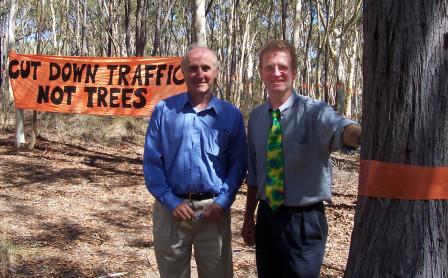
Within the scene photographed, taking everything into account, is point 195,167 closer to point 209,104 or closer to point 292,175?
point 209,104

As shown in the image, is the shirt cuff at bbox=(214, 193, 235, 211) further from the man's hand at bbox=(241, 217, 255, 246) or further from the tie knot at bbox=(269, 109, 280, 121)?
the tie knot at bbox=(269, 109, 280, 121)

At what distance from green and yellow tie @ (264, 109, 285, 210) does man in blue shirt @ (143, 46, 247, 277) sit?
1.15 ft

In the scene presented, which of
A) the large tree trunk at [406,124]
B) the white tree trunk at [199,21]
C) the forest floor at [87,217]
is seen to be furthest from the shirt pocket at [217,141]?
the white tree trunk at [199,21]

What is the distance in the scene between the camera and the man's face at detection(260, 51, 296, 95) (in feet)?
7.02

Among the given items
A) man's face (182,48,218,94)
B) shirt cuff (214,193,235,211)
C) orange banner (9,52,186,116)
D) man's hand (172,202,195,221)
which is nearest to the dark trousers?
shirt cuff (214,193,235,211)

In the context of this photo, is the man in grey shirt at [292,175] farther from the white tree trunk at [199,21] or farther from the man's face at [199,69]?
the white tree trunk at [199,21]

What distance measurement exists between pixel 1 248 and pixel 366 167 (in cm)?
340

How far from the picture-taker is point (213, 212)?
2441mm

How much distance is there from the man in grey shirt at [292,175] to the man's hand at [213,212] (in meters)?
0.27

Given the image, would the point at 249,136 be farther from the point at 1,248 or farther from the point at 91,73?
the point at 91,73

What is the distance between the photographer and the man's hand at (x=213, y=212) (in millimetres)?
2438

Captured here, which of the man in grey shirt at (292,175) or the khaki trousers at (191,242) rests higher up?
the man in grey shirt at (292,175)

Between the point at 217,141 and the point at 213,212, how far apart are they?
13.3 inches

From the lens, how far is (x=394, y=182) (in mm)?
1506
